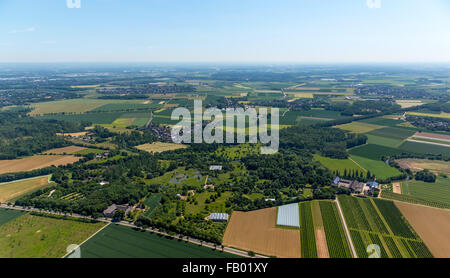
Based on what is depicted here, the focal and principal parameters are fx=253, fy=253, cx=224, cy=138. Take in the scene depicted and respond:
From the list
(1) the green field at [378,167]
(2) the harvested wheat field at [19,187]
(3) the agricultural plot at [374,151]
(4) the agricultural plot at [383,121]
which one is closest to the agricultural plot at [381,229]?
(1) the green field at [378,167]

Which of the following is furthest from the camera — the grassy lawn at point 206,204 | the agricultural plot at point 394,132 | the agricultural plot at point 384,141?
the agricultural plot at point 394,132

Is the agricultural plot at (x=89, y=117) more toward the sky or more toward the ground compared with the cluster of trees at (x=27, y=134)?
more toward the sky

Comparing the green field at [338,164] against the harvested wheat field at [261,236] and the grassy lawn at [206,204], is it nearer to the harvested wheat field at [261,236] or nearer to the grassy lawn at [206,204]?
the harvested wheat field at [261,236]

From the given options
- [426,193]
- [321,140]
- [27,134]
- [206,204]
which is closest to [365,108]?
[321,140]
